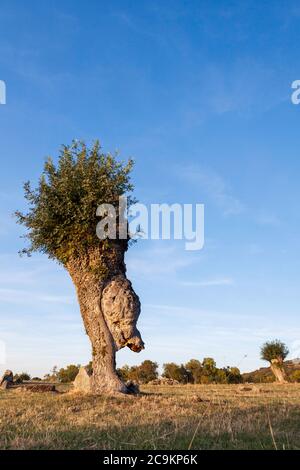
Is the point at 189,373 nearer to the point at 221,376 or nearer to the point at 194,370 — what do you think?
the point at 194,370

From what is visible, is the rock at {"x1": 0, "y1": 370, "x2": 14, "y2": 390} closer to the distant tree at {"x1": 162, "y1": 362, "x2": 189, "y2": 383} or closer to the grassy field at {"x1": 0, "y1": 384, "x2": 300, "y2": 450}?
the grassy field at {"x1": 0, "y1": 384, "x2": 300, "y2": 450}

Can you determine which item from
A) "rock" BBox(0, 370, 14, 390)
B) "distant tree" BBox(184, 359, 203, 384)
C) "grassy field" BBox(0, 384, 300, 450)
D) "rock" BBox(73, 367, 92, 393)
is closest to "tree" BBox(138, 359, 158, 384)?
"distant tree" BBox(184, 359, 203, 384)

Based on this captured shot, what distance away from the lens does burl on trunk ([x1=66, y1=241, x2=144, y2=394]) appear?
77.3 feet

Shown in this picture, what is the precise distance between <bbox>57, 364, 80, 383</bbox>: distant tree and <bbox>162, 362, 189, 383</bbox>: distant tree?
A: 1458 centimetres

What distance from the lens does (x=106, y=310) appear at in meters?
23.8

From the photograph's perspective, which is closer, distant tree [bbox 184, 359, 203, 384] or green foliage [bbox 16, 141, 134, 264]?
green foliage [bbox 16, 141, 134, 264]

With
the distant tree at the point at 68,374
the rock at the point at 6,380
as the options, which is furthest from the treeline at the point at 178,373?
the rock at the point at 6,380

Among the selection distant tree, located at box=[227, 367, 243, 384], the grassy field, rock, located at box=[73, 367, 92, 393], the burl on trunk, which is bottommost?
distant tree, located at box=[227, 367, 243, 384]

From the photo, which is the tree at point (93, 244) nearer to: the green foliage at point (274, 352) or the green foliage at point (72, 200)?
the green foliage at point (72, 200)

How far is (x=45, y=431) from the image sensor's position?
421 inches

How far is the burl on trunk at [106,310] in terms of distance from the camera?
928 inches

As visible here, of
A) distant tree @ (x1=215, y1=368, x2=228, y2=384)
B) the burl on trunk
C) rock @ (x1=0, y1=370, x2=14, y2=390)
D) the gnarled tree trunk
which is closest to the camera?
the burl on trunk
